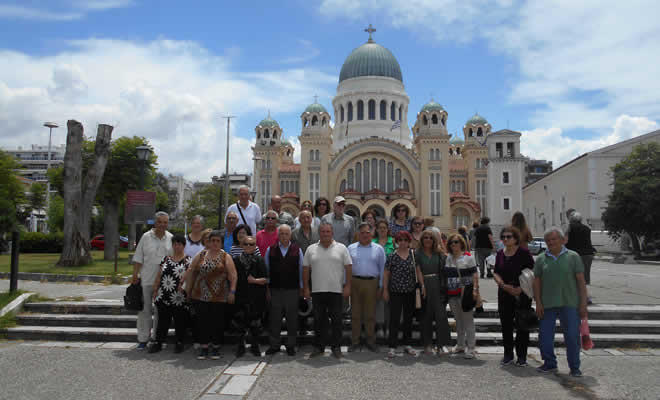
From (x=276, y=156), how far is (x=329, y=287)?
50.7 meters

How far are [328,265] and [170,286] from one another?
2.36 m

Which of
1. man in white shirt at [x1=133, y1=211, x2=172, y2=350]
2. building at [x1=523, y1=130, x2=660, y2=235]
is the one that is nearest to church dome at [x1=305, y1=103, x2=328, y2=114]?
building at [x1=523, y1=130, x2=660, y2=235]

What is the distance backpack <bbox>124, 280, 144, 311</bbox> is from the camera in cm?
679

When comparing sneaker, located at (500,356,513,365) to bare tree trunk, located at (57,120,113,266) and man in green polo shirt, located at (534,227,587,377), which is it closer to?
man in green polo shirt, located at (534,227,587,377)

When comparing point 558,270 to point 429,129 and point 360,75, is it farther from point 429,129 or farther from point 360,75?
point 360,75

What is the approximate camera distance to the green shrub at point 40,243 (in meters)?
27.1

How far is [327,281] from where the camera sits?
21.9 feet

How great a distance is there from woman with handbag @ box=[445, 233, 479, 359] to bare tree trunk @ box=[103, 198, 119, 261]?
1794cm

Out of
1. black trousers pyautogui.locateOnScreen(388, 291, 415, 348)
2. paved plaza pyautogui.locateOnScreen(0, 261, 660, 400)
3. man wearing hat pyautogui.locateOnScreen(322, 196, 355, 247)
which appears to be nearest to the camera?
paved plaza pyautogui.locateOnScreen(0, 261, 660, 400)

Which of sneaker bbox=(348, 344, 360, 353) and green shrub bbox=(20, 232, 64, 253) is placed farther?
green shrub bbox=(20, 232, 64, 253)

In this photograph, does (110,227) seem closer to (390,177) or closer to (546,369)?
(546,369)

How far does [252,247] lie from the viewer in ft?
22.2

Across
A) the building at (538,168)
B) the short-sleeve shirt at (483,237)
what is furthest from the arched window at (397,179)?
the building at (538,168)

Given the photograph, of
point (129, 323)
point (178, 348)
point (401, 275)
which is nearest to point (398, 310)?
point (401, 275)
